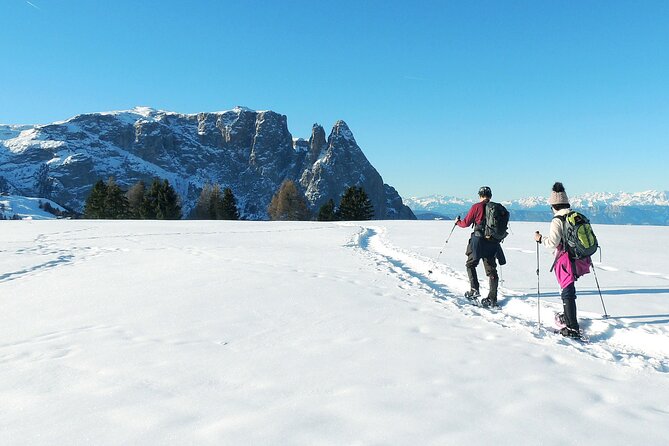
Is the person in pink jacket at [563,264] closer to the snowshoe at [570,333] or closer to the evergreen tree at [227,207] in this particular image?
the snowshoe at [570,333]

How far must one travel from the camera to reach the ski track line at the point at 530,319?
4.97m

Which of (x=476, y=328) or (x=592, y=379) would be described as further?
(x=476, y=328)

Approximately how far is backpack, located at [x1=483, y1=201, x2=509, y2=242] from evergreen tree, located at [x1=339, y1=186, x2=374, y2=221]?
173 feet

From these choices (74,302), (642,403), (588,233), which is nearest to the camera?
(642,403)

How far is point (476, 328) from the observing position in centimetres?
581

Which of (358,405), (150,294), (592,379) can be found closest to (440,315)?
(592,379)

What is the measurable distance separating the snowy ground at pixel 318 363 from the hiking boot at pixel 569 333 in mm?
228

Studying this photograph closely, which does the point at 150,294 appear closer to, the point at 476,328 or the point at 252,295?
the point at 252,295

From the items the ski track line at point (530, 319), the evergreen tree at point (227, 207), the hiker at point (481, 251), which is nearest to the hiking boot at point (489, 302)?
the hiker at point (481, 251)

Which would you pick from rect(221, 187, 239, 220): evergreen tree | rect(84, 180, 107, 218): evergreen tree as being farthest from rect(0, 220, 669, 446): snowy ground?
rect(221, 187, 239, 220): evergreen tree

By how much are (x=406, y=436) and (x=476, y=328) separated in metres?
3.59

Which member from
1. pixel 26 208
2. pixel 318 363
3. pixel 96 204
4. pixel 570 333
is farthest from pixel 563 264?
pixel 26 208

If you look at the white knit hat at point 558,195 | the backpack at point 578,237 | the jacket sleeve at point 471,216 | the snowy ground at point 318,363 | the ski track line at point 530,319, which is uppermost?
the white knit hat at point 558,195

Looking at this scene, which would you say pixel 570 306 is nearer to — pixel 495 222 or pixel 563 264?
pixel 563 264
